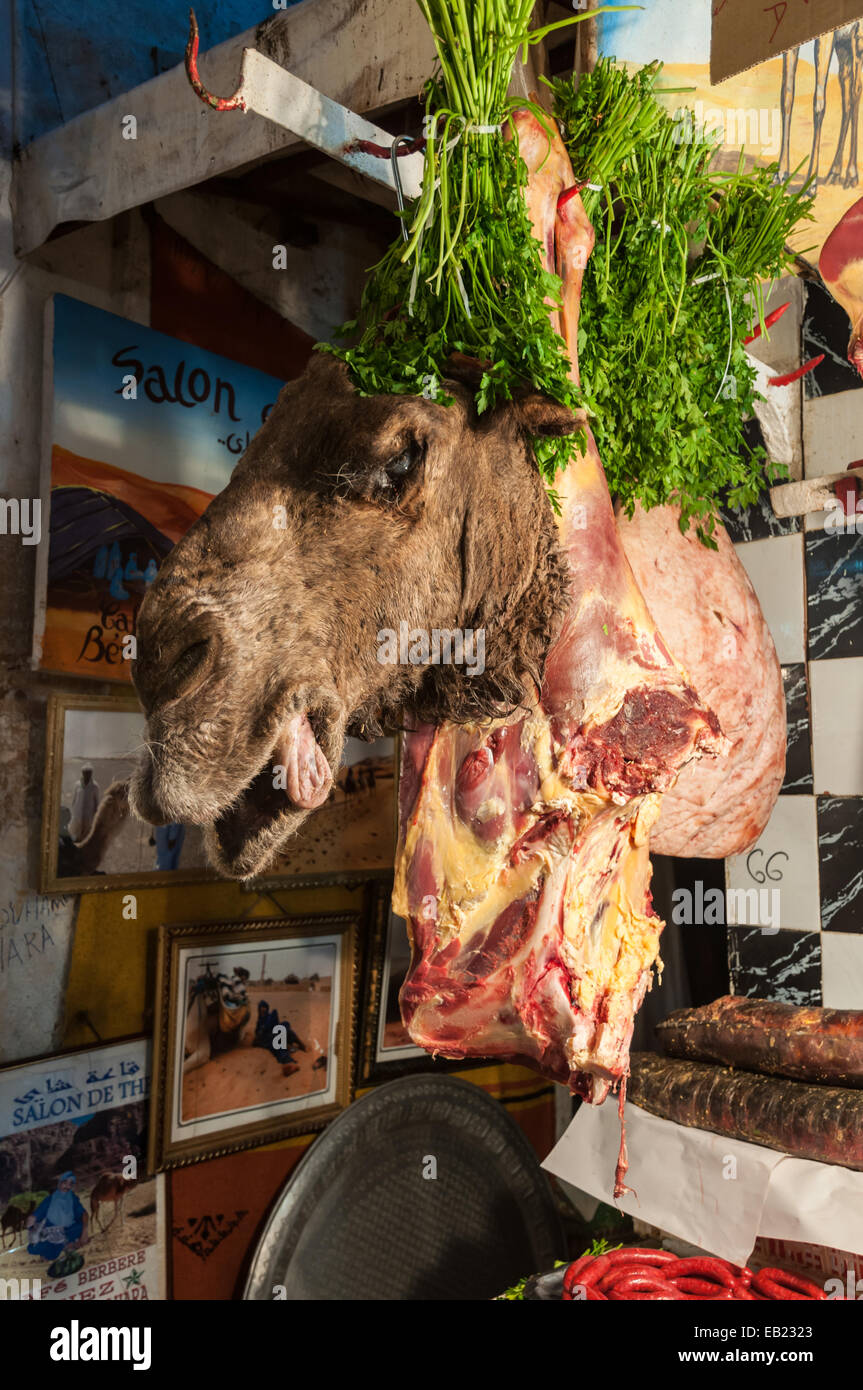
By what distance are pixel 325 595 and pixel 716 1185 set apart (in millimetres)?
1619

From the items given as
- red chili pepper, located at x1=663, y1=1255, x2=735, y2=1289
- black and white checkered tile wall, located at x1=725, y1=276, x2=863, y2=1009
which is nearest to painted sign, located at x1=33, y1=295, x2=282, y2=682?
black and white checkered tile wall, located at x1=725, y1=276, x2=863, y2=1009

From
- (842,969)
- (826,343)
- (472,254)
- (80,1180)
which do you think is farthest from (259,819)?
(826,343)

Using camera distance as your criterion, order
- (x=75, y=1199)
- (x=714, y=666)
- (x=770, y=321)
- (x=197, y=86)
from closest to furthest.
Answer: (x=197, y=86)
(x=714, y=666)
(x=770, y=321)
(x=75, y=1199)

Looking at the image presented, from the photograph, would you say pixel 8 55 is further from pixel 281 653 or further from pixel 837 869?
pixel 837 869

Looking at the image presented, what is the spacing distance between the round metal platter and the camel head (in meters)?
1.78

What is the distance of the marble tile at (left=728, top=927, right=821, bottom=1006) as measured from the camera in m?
2.58

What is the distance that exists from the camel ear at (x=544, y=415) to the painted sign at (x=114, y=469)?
1372 millimetres

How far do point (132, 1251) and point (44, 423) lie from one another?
86.3 inches

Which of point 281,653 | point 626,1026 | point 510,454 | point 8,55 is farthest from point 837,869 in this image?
point 8,55

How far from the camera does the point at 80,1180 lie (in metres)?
2.53

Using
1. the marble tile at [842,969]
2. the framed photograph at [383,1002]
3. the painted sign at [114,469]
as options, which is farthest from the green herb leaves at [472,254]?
the framed photograph at [383,1002]

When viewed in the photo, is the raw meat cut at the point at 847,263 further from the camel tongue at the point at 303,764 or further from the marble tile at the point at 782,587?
the camel tongue at the point at 303,764

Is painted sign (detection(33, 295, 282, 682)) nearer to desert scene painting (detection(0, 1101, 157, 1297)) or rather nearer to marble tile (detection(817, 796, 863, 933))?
desert scene painting (detection(0, 1101, 157, 1297))

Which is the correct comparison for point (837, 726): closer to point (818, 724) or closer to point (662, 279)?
point (818, 724)
